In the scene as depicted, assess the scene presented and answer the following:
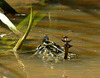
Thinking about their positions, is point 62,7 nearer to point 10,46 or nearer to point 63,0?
point 63,0

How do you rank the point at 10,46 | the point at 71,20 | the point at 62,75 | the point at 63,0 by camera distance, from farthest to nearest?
the point at 63,0 → the point at 71,20 → the point at 10,46 → the point at 62,75

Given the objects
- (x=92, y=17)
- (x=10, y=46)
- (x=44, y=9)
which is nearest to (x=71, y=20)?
(x=92, y=17)

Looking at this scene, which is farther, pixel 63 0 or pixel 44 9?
pixel 63 0

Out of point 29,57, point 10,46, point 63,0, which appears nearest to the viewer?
point 29,57

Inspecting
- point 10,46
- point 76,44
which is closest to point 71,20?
point 76,44

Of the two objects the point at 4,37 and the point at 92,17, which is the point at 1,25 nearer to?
the point at 4,37

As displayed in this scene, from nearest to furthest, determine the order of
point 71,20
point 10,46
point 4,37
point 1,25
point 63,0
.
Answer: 1. point 10,46
2. point 4,37
3. point 1,25
4. point 71,20
5. point 63,0
